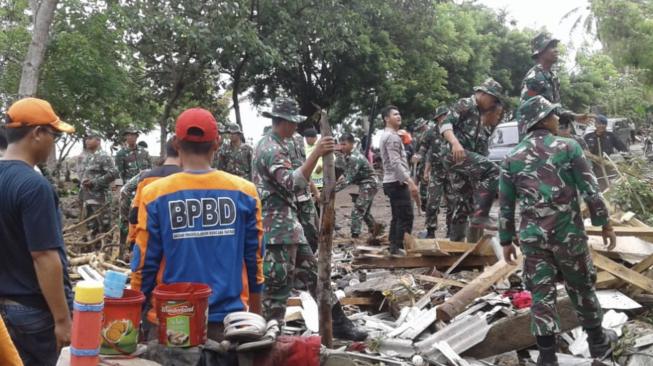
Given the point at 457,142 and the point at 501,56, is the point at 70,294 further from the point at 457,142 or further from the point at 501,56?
the point at 501,56

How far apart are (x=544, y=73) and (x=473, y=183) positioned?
5.69 ft

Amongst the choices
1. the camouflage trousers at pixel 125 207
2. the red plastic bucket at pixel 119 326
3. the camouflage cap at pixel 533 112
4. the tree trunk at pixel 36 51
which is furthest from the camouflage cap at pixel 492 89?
the tree trunk at pixel 36 51

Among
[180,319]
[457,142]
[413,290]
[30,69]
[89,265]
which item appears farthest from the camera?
[30,69]

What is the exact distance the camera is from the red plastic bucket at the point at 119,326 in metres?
2.99

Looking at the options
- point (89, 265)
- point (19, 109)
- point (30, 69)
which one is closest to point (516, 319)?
point (19, 109)

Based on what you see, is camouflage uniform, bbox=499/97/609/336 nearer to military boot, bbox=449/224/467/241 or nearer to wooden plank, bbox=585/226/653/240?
wooden plank, bbox=585/226/653/240

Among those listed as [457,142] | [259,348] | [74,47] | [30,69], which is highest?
[74,47]

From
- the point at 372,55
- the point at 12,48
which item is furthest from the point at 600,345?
the point at 372,55

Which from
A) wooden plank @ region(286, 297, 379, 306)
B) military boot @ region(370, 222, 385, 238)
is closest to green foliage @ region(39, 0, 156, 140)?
military boot @ region(370, 222, 385, 238)

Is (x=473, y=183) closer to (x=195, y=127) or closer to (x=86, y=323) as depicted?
(x=195, y=127)

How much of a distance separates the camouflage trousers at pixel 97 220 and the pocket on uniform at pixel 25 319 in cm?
904

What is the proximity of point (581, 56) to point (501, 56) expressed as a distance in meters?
10.2

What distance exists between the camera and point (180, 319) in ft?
10.2

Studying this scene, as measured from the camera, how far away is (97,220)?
12.2 metres
